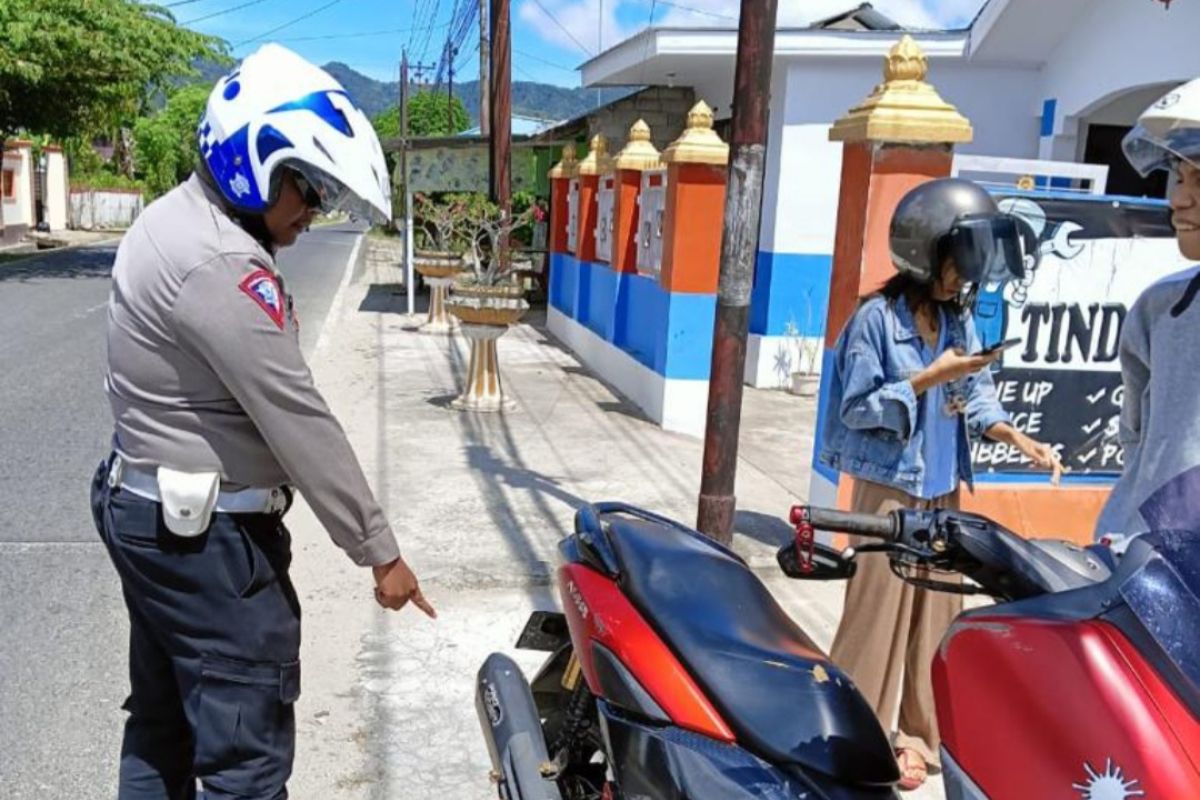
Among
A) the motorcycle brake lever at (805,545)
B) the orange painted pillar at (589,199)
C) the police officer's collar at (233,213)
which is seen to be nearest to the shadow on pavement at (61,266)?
the orange painted pillar at (589,199)

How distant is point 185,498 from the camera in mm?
1911

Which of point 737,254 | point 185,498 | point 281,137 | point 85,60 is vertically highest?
point 85,60

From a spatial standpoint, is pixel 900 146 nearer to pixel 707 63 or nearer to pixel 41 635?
pixel 41 635

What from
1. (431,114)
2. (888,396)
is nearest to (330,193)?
(888,396)

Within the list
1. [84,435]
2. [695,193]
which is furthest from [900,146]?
[84,435]

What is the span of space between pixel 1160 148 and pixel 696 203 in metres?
5.45

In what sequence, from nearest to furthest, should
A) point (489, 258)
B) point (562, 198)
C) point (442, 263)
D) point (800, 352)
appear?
1. point (800, 352)
2. point (489, 258)
3. point (562, 198)
4. point (442, 263)

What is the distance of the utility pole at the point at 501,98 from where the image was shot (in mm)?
12422

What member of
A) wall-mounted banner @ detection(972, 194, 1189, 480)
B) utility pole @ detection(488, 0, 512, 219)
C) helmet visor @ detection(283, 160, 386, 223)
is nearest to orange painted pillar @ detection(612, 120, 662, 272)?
utility pole @ detection(488, 0, 512, 219)

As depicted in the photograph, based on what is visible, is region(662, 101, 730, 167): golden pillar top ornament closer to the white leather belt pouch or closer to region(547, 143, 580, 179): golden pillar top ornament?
region(547, 143, 580, 179): golden pillar top ornament

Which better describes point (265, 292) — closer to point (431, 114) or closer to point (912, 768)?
point (912, 768)

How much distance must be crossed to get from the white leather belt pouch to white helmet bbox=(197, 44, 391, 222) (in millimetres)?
516

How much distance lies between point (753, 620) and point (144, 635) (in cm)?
125

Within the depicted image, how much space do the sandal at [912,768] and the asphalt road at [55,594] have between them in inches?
87.8
